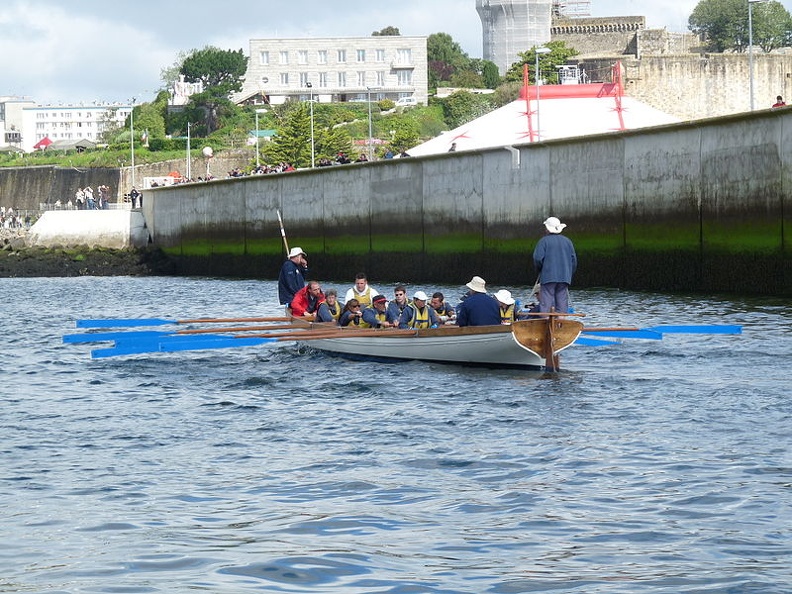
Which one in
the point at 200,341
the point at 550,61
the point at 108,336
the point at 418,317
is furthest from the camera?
the point at 550,61

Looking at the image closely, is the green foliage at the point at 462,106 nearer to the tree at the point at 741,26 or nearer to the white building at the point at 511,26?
the white building at the point at 511,26

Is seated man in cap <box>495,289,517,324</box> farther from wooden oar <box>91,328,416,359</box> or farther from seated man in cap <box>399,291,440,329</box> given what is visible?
wooden oar <box>91,328,416,359</box>

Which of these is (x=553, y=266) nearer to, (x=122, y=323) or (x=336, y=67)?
(x=122, y=323)

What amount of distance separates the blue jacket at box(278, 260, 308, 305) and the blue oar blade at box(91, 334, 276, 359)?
133 inches

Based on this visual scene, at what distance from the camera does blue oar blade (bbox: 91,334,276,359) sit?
22550 mm

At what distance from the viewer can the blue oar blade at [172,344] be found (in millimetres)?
22550

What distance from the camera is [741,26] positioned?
5394 inches

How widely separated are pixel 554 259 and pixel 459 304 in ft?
5.63

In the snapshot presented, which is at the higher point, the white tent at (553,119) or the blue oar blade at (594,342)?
the white tent at (553,119)

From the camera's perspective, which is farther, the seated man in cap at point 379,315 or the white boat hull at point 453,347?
the seated man in cap at point 379,315

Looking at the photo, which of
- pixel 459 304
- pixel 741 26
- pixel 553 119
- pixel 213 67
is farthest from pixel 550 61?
pixel 459 304

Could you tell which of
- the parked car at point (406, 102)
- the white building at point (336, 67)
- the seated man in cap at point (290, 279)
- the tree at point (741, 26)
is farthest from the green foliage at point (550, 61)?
the seated man in cap at point (290, 279)

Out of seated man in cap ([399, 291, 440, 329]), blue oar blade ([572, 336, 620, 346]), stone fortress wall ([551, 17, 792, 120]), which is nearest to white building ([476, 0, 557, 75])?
stone fortress wall ([551, 17, 792, 120])

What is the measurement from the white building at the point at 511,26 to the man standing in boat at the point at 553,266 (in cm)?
12482
